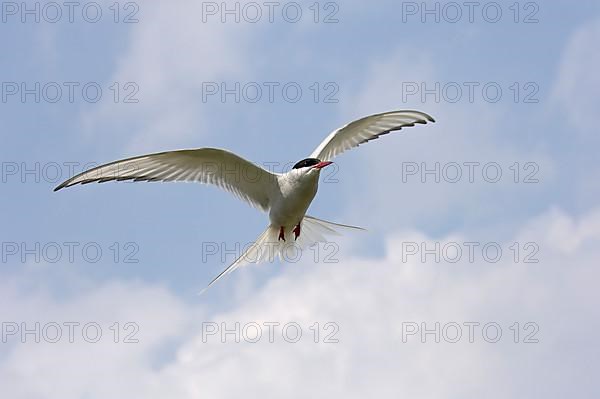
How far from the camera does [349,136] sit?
12.0 metres

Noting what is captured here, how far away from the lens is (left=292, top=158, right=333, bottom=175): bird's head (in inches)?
421

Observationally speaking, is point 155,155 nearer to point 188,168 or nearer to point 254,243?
point 188,168

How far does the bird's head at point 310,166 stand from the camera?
421 inches

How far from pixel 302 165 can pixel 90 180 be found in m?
2.46

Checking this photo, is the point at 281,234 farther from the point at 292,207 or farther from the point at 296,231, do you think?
the point at 292,207

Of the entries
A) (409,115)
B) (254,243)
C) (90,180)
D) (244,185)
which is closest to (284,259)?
(254,243)

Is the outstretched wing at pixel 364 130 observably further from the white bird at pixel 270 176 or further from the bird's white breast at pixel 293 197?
the bird's white breast at pixel 293 197

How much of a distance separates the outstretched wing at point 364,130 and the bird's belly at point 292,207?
2.52 ft

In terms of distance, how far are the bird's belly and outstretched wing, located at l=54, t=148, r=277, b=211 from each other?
0.26 m

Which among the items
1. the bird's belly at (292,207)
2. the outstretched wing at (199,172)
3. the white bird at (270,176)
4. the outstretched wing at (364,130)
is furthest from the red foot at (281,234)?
the outstretched wing at (364,130)

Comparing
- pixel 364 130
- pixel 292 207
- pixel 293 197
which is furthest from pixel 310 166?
pixel 364 130

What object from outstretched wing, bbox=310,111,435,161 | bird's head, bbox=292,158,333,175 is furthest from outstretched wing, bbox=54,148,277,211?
outstretched wing, bbox=310,111,435,161

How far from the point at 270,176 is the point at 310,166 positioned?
63 centimetres

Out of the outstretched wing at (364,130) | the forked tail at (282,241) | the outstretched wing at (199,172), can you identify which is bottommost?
the forked tail at (282,241)
